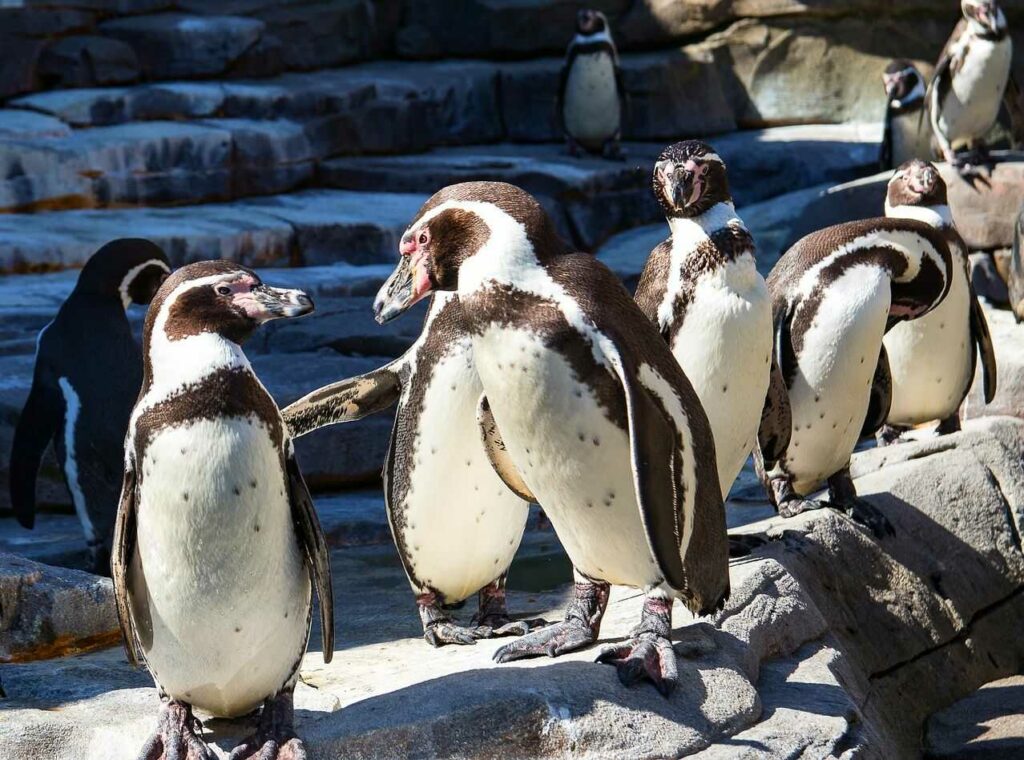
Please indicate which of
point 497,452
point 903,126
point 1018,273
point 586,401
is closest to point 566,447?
point 586,401

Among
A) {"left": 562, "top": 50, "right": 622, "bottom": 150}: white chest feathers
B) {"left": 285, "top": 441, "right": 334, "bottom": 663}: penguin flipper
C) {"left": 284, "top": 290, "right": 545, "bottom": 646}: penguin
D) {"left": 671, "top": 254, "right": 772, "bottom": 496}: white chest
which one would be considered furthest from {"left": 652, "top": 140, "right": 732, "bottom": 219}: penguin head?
{"left": 562, "top": 50, "right": 622, "bottom": 150}: white chest feathers

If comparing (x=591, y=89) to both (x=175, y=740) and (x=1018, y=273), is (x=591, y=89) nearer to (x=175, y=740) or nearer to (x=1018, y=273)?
(x=1018, y=273)

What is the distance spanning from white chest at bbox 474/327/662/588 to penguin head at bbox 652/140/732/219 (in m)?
0.93

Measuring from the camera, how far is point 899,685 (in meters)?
4.46

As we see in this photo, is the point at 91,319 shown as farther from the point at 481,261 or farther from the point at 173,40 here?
the point at 173,40

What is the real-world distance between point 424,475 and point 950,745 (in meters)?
1.59

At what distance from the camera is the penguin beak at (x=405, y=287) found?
3.27m

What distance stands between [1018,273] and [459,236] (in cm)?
475

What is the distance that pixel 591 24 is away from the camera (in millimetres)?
12008

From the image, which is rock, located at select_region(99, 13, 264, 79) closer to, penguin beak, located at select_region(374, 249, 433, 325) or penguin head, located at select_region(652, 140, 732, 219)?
penguin head, located at select_region(652, 140, 732, 219)

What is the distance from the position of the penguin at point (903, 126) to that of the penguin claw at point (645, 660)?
Result: 8620 millimetres

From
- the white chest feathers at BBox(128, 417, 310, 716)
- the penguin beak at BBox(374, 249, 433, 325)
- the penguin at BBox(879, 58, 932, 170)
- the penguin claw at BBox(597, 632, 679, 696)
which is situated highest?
the penguin beak at BBox(374, 249, 433, 325)

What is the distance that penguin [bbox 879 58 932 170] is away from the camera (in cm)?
1130

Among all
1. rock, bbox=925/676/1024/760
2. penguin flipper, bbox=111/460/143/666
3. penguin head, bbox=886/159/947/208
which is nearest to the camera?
penguin flipper, bbox=111/460/143/666
